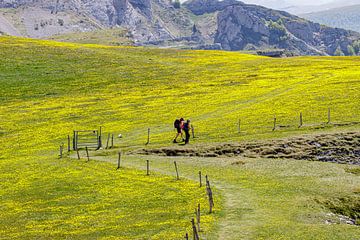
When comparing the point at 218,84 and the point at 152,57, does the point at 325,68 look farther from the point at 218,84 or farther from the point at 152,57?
the point at 152,57

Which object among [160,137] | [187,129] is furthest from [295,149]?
[160,137]

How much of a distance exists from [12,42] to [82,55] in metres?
27.3

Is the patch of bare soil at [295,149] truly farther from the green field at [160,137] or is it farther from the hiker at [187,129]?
the green field at [160,137]

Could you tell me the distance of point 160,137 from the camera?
6694cm

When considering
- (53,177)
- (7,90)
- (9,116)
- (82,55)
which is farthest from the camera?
(82,55)

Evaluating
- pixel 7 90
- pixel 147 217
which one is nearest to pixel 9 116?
pixel 7 90

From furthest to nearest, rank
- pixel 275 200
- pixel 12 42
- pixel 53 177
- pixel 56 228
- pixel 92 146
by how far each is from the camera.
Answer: pixel 12 42 < pixel 92 146 < pixel 53 177 < pixel 275 200 < pixel 56 228

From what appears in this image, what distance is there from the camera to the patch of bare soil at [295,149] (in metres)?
54.1

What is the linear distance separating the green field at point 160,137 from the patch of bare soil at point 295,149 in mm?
2390

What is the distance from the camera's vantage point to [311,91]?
294 ft

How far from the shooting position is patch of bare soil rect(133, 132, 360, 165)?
178ft

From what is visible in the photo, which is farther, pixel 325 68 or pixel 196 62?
pixel 196 62

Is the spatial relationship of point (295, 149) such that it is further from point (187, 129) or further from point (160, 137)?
point (160, 137)

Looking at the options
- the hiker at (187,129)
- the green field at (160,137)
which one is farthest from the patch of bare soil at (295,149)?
the green field at (160,137)
